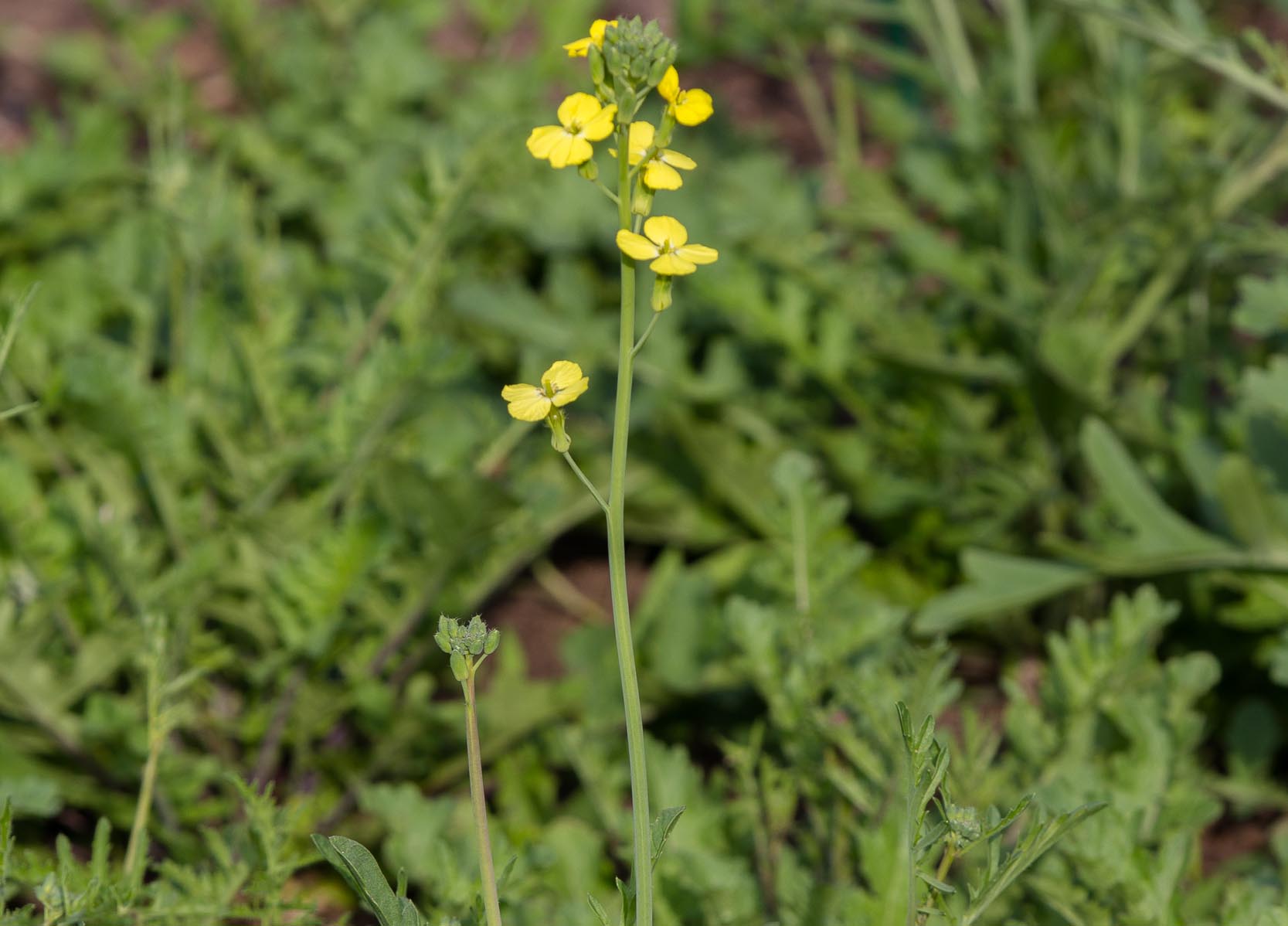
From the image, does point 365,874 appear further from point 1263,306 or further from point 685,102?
point 1263,306

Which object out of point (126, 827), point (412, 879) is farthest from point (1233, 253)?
point (126, 827)

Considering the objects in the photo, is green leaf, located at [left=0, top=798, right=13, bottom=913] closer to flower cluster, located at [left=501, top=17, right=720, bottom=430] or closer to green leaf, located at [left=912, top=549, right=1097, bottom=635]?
flower cluster, located at [left=501, top=17, right=720, bottom=430]

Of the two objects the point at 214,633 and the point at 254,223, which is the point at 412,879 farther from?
the point at 254,223

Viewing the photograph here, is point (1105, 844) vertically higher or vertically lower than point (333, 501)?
lower

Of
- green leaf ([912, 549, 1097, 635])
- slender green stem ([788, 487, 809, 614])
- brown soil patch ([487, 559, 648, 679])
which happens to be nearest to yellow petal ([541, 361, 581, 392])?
slender green stem ([788, 487, 809, 614])

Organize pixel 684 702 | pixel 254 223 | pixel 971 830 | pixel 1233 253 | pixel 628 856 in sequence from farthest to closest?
pixel 254 223 < pixel 1233 253 < pixel 684 702 < pixel 628 856 < pixel 971 830

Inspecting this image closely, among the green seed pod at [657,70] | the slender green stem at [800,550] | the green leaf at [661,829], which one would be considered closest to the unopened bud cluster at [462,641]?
the green leaf at [661,829]

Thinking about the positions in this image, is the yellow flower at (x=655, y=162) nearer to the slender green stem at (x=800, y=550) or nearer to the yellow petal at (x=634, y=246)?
the yellow petal at (x=634, y=246)

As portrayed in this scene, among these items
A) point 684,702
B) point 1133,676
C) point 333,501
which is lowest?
point 684,702

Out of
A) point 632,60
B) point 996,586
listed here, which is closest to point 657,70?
point 632,60
